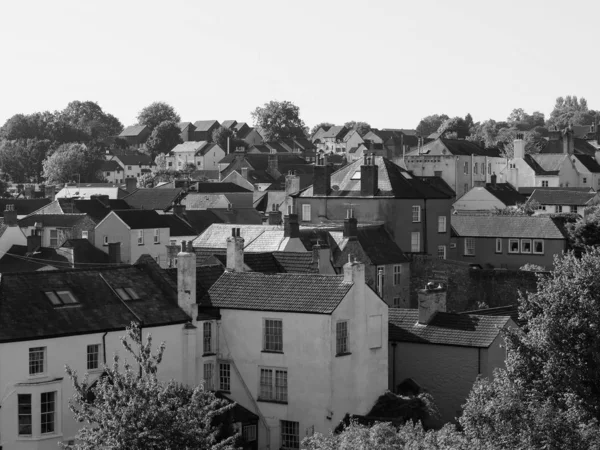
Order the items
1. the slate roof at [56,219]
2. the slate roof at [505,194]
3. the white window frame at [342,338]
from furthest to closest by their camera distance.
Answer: the slate roof at [505,194]
the slate roof at [56,219]
the white window frame at [342,338]

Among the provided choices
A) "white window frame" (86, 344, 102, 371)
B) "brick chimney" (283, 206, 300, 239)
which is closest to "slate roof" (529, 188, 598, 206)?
"brick chimney" (283, 206, 300, 239)

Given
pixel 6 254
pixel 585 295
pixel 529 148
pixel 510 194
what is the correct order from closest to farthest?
pixel 585 295 → pixel 6 254 → pixel 510 194 → pixel 529 148

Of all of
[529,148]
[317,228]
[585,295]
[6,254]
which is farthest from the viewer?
[529,148]

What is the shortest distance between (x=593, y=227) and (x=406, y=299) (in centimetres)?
1845

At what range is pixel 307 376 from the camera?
138ft

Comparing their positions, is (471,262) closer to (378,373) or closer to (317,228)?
(317,228)

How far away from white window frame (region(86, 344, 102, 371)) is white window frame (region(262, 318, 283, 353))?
6003 mm

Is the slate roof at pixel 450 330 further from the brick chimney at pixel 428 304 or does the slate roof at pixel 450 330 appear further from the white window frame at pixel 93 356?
the white window frame at pixel 93 356

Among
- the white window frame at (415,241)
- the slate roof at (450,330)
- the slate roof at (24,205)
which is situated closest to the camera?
the slate roof at (450,330)

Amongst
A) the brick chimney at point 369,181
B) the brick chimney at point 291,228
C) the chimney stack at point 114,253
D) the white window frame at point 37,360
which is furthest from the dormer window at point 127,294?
the brick chimney at point 369,181

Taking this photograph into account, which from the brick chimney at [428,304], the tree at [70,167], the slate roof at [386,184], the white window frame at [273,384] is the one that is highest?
the tree at [70,167]

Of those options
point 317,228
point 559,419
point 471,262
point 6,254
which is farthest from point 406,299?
point 559,419

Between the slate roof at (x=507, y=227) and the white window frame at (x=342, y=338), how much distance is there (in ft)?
131

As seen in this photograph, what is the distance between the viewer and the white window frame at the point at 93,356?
131 ft
